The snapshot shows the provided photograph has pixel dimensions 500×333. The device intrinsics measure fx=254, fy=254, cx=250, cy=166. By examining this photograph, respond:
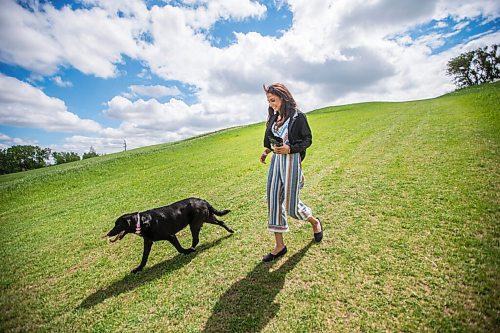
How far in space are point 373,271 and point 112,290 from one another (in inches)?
160

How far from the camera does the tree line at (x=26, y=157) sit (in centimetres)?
7688

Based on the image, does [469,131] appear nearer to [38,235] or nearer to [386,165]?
[386,165]

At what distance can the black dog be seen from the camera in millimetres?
4234

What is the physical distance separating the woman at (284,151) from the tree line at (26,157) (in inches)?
3988

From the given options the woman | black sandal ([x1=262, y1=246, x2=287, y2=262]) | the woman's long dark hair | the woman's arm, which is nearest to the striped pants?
the woman

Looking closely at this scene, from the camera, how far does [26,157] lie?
82438 mm

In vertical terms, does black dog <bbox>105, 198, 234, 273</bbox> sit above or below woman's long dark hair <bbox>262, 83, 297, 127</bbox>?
below

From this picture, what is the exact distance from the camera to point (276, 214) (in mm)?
4039

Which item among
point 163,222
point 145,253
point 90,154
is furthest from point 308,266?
point 90,154

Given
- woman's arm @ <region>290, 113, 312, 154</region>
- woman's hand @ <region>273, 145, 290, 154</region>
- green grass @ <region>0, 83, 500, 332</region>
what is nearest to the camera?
green grass @ <region>0, 83, 500, 332</region>

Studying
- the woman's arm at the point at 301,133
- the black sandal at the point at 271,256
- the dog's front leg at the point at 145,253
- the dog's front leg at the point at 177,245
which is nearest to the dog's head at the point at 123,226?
the dog's front leg at the point at 145,253

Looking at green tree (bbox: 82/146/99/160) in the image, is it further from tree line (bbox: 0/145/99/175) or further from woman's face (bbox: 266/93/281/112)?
woman's face (bbox: 266/93/281/112)

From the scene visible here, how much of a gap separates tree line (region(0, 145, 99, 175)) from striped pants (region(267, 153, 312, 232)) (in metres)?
101

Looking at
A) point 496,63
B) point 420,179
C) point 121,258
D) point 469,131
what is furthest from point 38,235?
point 496,63
